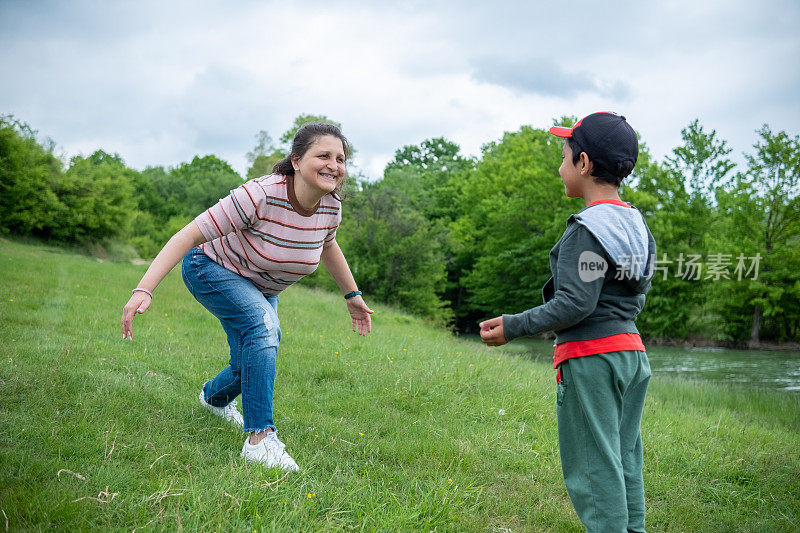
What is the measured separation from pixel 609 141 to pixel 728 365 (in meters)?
17.3

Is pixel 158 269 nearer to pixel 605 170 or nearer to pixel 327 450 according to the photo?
pixel 327 450

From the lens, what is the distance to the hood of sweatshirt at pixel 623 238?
2375 millimetres

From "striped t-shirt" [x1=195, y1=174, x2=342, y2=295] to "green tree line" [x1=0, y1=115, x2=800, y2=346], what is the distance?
803 inches

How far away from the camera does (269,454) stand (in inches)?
128

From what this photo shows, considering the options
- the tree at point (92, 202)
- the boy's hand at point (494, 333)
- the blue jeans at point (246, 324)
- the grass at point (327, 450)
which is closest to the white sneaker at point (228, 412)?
the grass at point (327, 450)

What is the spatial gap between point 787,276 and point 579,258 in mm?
24936

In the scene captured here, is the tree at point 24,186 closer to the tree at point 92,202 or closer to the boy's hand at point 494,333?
the tree at point 92,202

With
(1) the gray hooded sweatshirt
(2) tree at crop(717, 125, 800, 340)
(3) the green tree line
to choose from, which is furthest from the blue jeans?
(2) tree at crop(717, 125, 800, 340)

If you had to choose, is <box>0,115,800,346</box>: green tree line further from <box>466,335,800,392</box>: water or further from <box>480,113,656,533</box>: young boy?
<box>480,113,656,533</box>: young boy

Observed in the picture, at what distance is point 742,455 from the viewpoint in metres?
4.60

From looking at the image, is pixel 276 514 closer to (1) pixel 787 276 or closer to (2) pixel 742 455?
(2) pixel 742 455

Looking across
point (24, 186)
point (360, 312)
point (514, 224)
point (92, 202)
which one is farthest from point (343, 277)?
point (514, 224)

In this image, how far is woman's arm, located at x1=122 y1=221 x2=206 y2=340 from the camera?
2.96 m

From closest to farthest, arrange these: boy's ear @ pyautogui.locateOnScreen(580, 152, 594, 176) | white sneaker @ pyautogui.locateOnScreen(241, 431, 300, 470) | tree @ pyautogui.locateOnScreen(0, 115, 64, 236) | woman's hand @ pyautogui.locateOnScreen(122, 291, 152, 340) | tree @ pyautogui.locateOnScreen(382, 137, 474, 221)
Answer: boy's ear @ pyautogui.locateOnScreen(580, 152, 594, 176) < woman's hand @ pyautogui.locateOnScreen(122, 291, 152, 340) < white sneaker @ pyautogui.locateOnScreen(241, 431, 300, 470) < tree @ pyautogui.locateOnScreen(0, 115, 64, 236) < tree @ pyautogui.locateOnScreen(382, 137, 474, 221)
